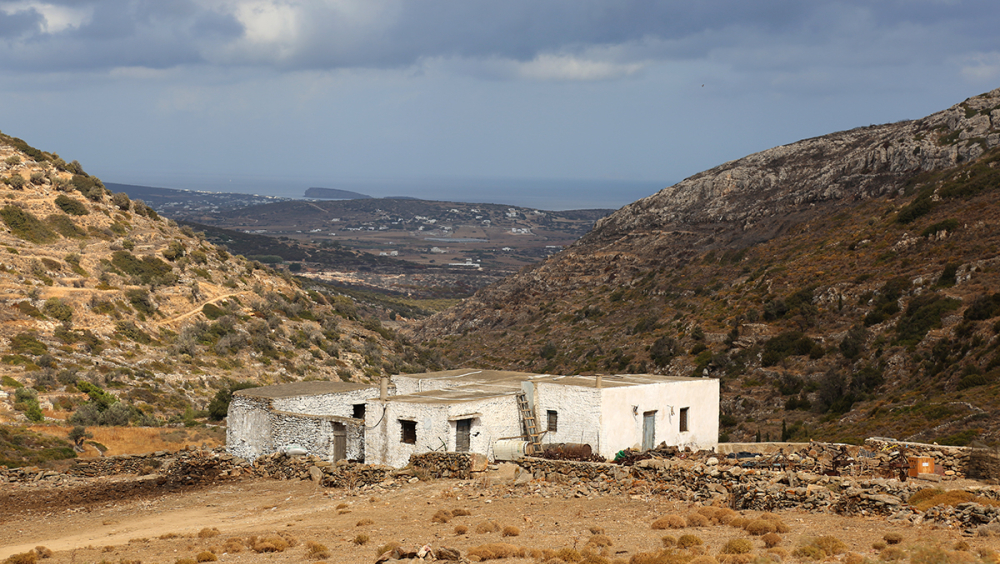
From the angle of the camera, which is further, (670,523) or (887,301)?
(887,301)

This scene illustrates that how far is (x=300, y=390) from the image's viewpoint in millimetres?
28000

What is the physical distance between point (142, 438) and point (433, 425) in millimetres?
14250

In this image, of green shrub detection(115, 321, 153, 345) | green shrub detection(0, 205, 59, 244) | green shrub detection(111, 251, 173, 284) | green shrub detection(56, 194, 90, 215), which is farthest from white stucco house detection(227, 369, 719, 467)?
green shrub detection(56, 194, 90, 215)

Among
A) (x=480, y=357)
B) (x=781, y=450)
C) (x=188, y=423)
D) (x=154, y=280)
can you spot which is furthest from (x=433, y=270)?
(x=781, y=450)

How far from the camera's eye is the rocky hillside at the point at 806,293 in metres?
33.7

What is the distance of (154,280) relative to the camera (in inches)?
1892

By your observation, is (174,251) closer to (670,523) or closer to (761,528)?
(670,523)

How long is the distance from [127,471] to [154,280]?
2390 cm

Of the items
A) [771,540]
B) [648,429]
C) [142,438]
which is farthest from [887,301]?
[142,438]

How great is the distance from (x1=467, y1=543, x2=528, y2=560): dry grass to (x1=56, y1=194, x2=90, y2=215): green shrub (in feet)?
157

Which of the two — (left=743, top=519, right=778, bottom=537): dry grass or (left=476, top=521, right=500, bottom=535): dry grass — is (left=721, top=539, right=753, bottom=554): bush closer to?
(left=743, top=519, right=778, bottom=537): dry grass

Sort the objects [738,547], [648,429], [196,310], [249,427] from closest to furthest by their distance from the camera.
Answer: [738,547] → [648,429] → [249,427] → [196,310]

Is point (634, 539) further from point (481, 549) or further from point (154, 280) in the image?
point (154, 280)

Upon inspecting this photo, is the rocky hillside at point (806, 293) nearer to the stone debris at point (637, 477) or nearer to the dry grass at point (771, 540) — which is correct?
the stone debris at point (637, 477)
